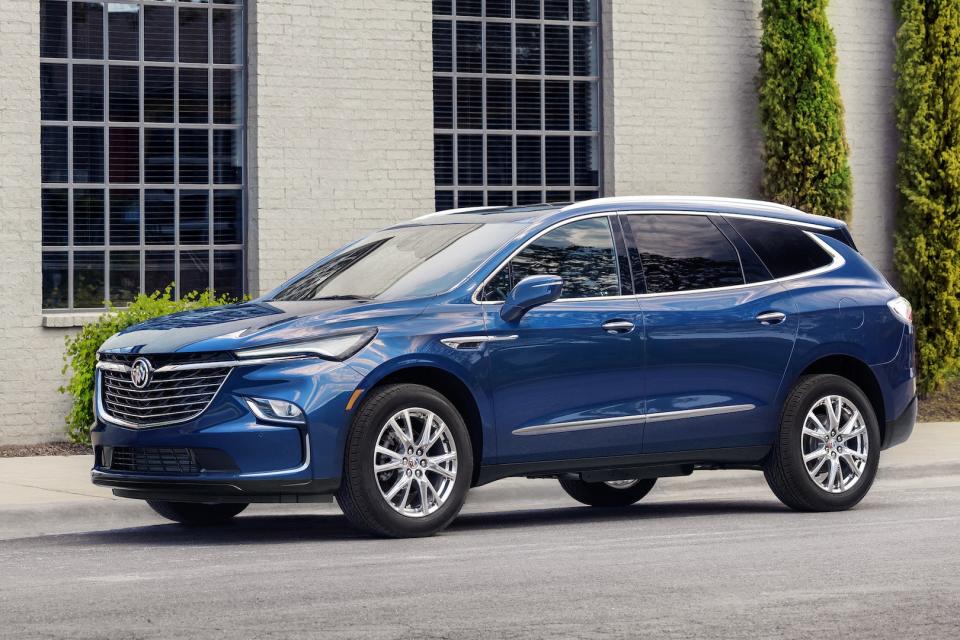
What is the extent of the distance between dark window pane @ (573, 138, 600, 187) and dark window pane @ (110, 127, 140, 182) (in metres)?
4.54

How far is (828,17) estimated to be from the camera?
18062 millimetres

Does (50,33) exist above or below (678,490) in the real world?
above

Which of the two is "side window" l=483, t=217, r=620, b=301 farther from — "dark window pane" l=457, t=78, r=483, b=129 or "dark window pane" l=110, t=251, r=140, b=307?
"dark window pane" l=457, t=78, r=483, b=129

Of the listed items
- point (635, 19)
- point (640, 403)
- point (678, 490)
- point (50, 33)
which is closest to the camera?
point (640, 403)

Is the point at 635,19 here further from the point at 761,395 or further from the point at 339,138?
the point at 761,395

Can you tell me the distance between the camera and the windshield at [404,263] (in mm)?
9336

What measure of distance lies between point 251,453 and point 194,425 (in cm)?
34

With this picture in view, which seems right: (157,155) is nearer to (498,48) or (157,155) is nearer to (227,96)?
(227,96)

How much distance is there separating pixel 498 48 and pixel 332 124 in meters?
2.09

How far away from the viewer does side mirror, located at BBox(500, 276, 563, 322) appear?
911cm

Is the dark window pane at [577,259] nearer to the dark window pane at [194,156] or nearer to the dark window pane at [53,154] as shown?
the dark window pane at [194,156]

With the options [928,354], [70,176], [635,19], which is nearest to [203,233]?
[70,176]

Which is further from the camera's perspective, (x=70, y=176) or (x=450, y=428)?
(x=70, y=176)

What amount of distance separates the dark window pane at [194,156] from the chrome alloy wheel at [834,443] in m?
7.20
